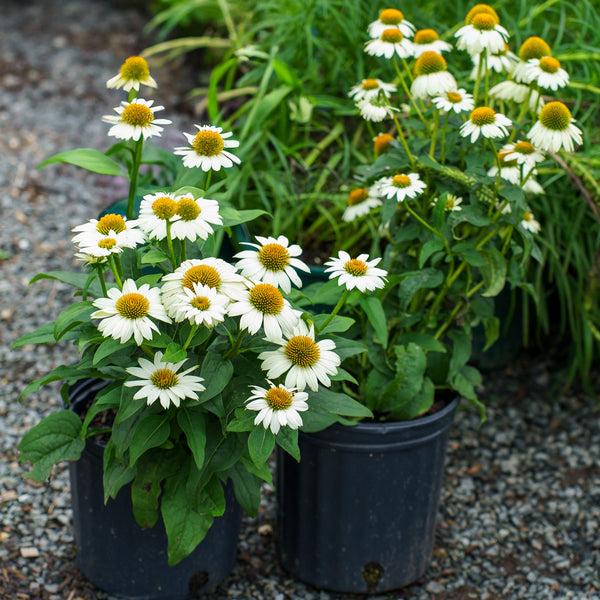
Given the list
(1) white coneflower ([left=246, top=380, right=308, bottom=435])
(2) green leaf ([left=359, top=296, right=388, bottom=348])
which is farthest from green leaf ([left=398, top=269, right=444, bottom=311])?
(1) white coneflower ([left=246, top=380, right=308, bottom=435])

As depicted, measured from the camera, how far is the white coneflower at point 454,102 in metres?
1.47

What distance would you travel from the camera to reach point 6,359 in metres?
2.48

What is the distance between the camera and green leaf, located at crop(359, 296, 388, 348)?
4.70ft

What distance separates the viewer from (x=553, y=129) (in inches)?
56.7

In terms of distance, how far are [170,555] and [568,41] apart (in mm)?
2149

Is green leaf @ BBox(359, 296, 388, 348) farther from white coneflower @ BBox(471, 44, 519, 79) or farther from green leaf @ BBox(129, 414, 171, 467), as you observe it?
white coneflower @ BBox(471, 44, 519, 79)

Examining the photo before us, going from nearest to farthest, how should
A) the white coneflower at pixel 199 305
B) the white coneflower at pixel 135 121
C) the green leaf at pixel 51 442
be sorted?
the white coneflower at pixel 199 305, the white coneflower at pixel 135 121, the green leaf at pixel 51 442

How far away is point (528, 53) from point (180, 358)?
986mm

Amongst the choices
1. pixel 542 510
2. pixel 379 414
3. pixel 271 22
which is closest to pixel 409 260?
pixel 379 414

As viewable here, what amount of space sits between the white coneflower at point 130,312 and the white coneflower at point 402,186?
1.79 ft

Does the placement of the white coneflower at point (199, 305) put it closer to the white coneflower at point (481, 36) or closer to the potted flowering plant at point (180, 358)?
the potted flowering plant at point (180, 358)

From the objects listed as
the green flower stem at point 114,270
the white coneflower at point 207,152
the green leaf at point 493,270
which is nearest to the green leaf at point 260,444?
the green flower stem at point 114,270

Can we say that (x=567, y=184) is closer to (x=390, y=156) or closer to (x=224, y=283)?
(x=390, y=156)

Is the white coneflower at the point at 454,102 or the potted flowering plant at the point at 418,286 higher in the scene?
the white coneflower at the point at 454,102
